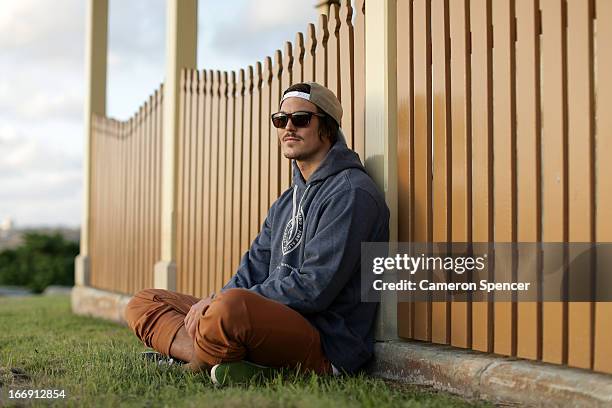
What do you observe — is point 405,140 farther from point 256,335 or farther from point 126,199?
point 126,199

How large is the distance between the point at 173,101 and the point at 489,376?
429 centimetres

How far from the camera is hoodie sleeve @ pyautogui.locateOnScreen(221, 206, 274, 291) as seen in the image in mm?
3896

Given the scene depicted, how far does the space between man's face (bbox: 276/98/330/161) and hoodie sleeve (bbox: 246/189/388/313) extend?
1.32ft

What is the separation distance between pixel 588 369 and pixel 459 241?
784 millimetres

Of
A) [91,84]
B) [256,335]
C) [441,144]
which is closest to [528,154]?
[441,144]

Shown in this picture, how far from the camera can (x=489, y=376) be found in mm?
2957

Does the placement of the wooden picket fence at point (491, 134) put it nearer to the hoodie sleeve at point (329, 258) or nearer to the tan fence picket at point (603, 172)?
the tan fence picket at point (603, 172)

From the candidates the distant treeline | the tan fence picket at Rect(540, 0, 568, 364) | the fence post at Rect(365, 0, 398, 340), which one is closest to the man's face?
the fence post at Rect(365, 0, 398, 340)

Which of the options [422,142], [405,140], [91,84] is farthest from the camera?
[91,84]

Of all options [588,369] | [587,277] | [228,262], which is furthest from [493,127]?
[228,262]

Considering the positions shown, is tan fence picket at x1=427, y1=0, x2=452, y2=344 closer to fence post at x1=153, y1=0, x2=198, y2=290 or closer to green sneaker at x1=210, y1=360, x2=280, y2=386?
green sneaker at x1=210, y1=360, x2=280, y2=386

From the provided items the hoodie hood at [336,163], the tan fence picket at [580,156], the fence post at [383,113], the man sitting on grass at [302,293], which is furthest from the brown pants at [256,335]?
the tan fence picket at [580,156]

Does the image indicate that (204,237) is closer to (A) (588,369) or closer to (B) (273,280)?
(B) (273,280)

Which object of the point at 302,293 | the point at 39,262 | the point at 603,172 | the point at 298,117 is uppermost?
the point at 298,117
